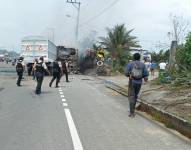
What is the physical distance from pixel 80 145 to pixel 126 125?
3294 millimetres

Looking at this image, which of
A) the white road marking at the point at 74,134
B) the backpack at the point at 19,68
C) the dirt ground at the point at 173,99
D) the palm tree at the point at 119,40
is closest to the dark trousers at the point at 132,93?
the dirt ground at the point at 173,99

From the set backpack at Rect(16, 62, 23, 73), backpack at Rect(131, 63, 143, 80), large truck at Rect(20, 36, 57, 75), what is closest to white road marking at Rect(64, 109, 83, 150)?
backpack at Rect(131, 63, 143, 80)

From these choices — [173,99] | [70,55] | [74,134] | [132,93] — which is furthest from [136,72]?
[70,55]

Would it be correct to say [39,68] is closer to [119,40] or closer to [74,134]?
[74,134]

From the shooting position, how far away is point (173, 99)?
706 inches

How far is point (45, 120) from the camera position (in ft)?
42.3

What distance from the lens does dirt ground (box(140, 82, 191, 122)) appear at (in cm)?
1444

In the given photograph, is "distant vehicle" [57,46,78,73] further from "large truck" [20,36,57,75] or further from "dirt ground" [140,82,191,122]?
"dirt ground" [140,82,191,122]

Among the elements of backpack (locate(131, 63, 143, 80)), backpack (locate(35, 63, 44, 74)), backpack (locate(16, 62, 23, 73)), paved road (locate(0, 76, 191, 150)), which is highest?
backpack (locate(131, 63, 143, 80))

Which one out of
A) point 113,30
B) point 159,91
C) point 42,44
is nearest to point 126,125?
point 159,91

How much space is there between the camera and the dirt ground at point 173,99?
47.4 ft

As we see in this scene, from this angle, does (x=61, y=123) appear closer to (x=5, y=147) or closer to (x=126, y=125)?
(x=126, y=125)

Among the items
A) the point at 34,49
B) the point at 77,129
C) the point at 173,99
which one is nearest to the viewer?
the point at 77,129

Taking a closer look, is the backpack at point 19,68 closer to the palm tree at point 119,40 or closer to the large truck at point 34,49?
the large truck at point 34,49
